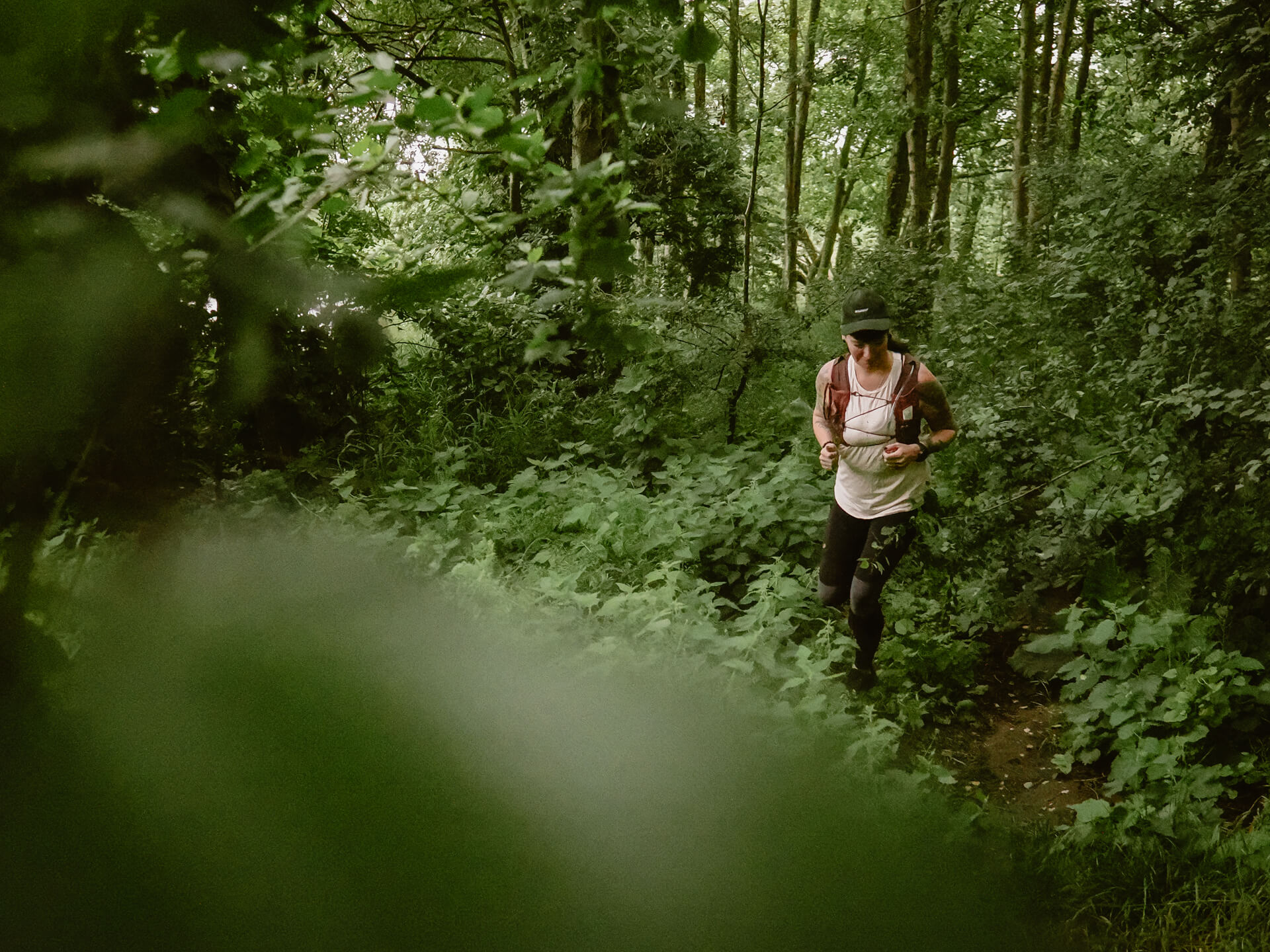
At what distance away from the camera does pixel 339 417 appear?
7285mm

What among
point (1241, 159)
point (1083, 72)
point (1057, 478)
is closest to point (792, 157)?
point (1083, 72)

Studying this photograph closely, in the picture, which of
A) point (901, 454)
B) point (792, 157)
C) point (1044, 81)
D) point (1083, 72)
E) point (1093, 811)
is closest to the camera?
point (1093, 811)

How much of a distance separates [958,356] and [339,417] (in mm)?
5472

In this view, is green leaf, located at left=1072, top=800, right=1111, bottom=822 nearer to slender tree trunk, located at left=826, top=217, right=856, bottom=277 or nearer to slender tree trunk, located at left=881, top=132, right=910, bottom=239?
slender tree trunk, located at left=826, top=217, right=856, bottom=277

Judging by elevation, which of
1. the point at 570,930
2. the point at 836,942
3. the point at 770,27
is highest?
the point at 770,27

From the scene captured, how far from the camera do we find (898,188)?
14.9 meters

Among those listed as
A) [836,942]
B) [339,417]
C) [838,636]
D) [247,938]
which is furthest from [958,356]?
[247,938]

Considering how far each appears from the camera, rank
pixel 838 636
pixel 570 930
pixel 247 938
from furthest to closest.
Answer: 1. pixel 838 636
2. pixel 570 930
3. pixel 247 938

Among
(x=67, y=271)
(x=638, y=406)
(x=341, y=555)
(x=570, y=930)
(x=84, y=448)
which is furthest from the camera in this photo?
(x=638, y=406)

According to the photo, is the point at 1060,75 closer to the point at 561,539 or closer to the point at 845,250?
the point at 845,250

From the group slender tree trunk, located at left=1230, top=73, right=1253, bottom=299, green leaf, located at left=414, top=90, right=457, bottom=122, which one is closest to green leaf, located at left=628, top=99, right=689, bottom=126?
green leaf, located at left=414, top=90, right=457, bottom=122

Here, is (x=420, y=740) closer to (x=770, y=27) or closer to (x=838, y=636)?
(x=838, y=636)

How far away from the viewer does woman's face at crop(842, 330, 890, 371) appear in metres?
4.69

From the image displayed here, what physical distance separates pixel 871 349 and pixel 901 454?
631 mm
